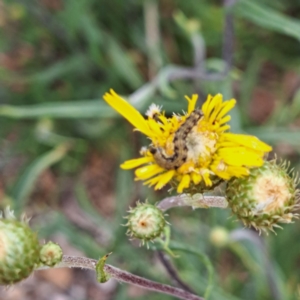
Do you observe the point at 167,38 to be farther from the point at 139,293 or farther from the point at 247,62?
the point at 139,293

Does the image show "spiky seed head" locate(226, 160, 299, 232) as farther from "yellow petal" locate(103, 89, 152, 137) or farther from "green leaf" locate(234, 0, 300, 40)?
"green leaf" locate(234, 0, 300, 40)

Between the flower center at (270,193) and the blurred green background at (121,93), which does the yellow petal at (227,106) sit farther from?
the blurred green background at (121,93)

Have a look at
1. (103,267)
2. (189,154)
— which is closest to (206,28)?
(189,154)

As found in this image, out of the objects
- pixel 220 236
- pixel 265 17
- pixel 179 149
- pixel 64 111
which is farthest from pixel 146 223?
pixel 64 111

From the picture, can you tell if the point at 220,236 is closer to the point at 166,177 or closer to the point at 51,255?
the point at 166,177

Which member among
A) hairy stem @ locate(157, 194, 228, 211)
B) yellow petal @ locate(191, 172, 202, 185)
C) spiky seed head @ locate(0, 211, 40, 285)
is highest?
yellow petal @ locate(191, 172, 202, 185)

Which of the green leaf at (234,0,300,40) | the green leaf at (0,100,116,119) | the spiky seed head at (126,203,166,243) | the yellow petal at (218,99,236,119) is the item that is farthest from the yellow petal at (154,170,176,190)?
the green leaf at (0,100,116,119)
